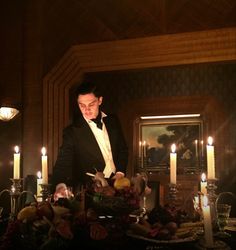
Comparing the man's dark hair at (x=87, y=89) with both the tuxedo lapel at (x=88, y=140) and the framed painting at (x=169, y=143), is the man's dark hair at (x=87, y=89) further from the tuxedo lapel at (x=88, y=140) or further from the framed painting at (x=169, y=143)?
the framed painting at (x=169, y=143)

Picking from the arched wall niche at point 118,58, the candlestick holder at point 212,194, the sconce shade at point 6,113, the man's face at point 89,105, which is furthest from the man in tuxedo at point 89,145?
A: the candlestick holder at point 212,194

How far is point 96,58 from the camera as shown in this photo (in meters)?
3.15

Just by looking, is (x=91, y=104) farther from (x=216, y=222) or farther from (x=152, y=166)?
(x=216, y=222)

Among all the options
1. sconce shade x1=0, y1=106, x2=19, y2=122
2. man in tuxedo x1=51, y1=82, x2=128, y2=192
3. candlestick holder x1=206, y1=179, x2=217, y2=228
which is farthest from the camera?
sconce shade x1=0, y1=106, x2=19, y2=122

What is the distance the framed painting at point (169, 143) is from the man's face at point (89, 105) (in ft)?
1.29

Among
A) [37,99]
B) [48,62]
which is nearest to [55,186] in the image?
[37,99]

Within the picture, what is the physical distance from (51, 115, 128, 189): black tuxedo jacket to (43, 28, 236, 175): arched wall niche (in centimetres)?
11

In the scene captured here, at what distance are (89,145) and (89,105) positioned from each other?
1.04ft

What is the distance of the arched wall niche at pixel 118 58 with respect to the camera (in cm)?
287

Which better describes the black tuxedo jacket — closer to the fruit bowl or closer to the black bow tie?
the black bow tie

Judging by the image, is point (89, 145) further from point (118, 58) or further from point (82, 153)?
point (118, 58)

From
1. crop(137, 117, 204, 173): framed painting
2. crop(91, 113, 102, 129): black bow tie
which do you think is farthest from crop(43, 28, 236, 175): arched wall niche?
crop(137, 117, 204, 173): framed painting

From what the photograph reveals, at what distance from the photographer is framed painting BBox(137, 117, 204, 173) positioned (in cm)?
308

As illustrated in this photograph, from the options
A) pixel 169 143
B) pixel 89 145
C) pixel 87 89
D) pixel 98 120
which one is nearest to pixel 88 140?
pixel 89 145
